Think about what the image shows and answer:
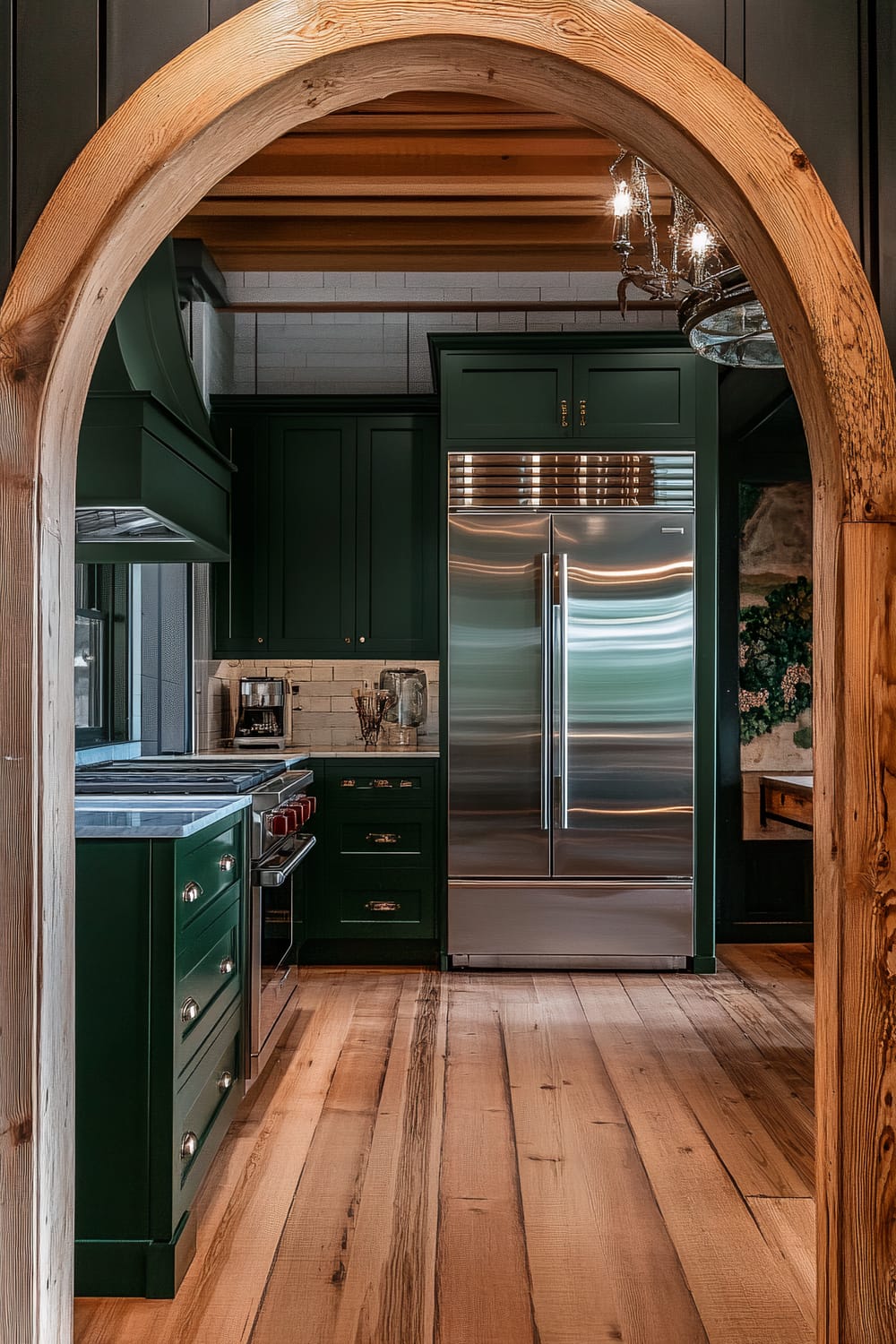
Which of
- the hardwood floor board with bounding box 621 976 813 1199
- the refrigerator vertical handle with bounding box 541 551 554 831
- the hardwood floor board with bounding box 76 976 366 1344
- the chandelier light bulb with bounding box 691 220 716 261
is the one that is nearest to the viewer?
the hardwood floor board with bounding box 76 976 366 1344

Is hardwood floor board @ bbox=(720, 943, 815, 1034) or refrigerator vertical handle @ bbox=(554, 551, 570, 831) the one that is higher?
refrigerator vertical handle @ bbox=(554, 551, 570, 831)

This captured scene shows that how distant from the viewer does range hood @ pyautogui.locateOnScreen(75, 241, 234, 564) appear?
8.39ft

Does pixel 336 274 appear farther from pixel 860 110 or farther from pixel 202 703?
pixel 860 110

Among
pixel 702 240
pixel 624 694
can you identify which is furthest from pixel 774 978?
pixel 702 240

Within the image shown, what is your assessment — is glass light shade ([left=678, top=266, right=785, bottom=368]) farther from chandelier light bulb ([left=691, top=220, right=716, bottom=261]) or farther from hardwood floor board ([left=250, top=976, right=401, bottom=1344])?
hardwood floor board ([left=250, top=976, right=401, bottom=1344])

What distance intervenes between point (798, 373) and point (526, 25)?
0.56m

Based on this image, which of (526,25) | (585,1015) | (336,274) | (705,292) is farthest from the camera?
(336,274)

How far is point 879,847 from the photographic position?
132 cm

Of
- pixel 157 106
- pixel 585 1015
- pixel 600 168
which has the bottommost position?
pixel 585 1015

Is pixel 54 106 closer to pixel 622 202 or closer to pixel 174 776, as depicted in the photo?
pixel 622 202

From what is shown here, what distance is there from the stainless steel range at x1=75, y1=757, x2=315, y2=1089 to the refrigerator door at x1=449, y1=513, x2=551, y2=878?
993mm

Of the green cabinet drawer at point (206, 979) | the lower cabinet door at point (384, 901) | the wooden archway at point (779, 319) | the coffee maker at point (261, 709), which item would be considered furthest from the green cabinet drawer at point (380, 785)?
the wooden archway at point (779, 319)

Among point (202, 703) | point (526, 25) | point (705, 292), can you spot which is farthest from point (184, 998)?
point (202, 703)

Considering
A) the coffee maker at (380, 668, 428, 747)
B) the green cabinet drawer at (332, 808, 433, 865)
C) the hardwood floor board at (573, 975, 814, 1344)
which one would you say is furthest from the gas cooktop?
the hardwood floor board at (573, 975, 814, 1344)
